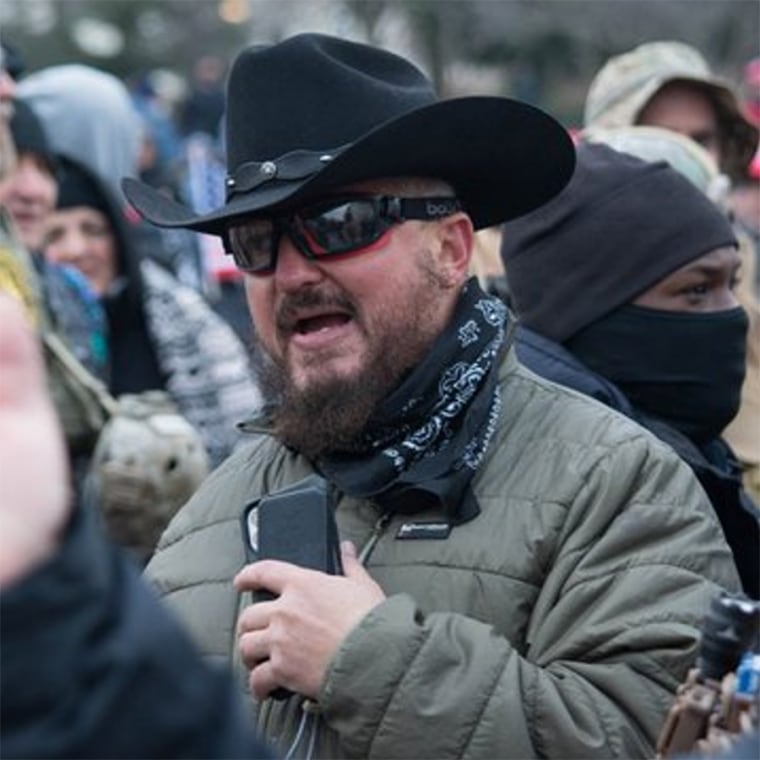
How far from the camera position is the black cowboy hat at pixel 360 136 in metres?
3.06

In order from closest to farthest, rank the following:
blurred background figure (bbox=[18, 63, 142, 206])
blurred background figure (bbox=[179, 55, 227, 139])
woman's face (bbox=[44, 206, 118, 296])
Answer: woman's face (bbox=[44, 206, 118, 296])
blurred background figure (bbox=[18, 63, 142, 206])
blurred background figure (bbox=[179, 55, 227, 139])

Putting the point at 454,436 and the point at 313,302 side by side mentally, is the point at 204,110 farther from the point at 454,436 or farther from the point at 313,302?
the point at 454,436

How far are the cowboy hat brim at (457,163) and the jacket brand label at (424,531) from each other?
1.80 feet

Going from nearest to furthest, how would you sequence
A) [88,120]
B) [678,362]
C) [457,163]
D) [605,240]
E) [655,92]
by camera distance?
[457,163] → [678,362] → [605,240] → [655,92] → [88,120]

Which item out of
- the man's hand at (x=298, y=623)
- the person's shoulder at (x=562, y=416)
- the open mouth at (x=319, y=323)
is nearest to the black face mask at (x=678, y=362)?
the person's shoulder at (x=562, y=416)

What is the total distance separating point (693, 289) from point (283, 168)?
1.07 meters

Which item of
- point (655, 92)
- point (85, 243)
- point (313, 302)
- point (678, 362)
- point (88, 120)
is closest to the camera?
point (313, 302)

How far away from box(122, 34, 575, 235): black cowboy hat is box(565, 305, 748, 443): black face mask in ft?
1.64

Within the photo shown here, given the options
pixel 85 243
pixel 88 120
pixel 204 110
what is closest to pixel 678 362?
pixel 85 243

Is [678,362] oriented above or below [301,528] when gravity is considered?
below

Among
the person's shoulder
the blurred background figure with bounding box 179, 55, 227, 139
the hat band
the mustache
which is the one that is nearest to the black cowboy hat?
the hat band

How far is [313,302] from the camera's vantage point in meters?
3.08

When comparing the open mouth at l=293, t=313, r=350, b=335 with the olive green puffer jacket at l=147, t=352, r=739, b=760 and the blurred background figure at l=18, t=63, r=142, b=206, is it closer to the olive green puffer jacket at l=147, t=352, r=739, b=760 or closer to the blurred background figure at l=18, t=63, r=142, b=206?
the olive green puffer jacket at l=147, t=352, r=739, b=760

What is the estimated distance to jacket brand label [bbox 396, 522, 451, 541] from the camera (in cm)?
291
